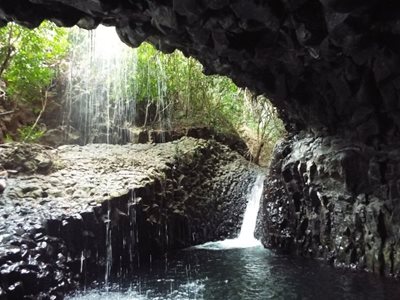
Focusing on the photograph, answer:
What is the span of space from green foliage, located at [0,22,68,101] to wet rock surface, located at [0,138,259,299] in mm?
2426

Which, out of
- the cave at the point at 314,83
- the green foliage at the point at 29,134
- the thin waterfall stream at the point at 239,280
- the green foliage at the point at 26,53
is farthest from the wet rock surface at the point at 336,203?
the green foliage at the point at 26,53

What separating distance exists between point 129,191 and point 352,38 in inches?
233

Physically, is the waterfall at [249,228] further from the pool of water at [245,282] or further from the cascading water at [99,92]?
the cascading water at [99,92]

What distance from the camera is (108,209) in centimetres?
883

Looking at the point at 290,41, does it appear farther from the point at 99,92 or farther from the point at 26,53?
the point at 99,92

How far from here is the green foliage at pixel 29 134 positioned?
40.8ft

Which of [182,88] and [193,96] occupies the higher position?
[182,88]

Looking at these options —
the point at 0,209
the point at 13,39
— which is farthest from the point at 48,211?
the point at 13,39

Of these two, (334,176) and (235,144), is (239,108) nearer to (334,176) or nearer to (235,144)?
(235,144)

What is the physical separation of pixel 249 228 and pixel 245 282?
4194 millimetres

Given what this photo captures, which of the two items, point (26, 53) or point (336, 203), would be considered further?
point (26, 53)

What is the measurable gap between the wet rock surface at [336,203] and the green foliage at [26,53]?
7.30 m

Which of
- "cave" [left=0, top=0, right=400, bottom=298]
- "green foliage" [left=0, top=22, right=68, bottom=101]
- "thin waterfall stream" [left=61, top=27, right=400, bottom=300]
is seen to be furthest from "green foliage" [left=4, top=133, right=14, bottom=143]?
"cave" [left=0, top=0, right=400, bottom=298]

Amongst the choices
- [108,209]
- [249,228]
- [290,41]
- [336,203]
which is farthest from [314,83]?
[249,228]
